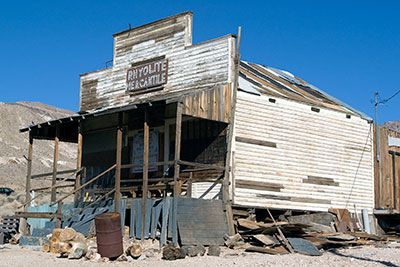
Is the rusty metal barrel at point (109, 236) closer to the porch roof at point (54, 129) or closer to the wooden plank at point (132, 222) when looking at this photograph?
the wooden plank at point (132, 222)

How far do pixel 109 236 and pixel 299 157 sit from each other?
8198 mm

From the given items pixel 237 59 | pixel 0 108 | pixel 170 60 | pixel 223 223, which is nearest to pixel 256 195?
pixel 223 223

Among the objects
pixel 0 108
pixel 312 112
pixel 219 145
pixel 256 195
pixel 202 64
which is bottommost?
pixel 256 195

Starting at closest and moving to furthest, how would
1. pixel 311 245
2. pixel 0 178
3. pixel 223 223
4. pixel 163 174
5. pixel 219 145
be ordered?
1. pixel 311 245
2. pixel 223 223
3. pixel 219 145
4. pixel 163 174
5. pixel 0 178

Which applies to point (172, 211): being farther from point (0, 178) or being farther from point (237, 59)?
point (0, 178)

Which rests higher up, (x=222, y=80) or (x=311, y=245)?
(x=222, y=80)

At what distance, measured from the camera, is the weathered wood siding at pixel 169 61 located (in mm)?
17909

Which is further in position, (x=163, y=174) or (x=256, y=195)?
(x=163, y=174)

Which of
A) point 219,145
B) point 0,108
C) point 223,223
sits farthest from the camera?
point 0,108

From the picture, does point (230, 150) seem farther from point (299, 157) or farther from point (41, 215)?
point (41, 215)

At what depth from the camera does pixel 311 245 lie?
1425 centimetres

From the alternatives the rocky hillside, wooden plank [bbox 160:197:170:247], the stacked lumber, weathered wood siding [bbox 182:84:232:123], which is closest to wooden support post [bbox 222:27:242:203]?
weathered wood siding [bbox 182:84:232:123]

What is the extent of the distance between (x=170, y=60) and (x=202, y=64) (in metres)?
1.66

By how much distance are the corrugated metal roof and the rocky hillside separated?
31.1 meters
